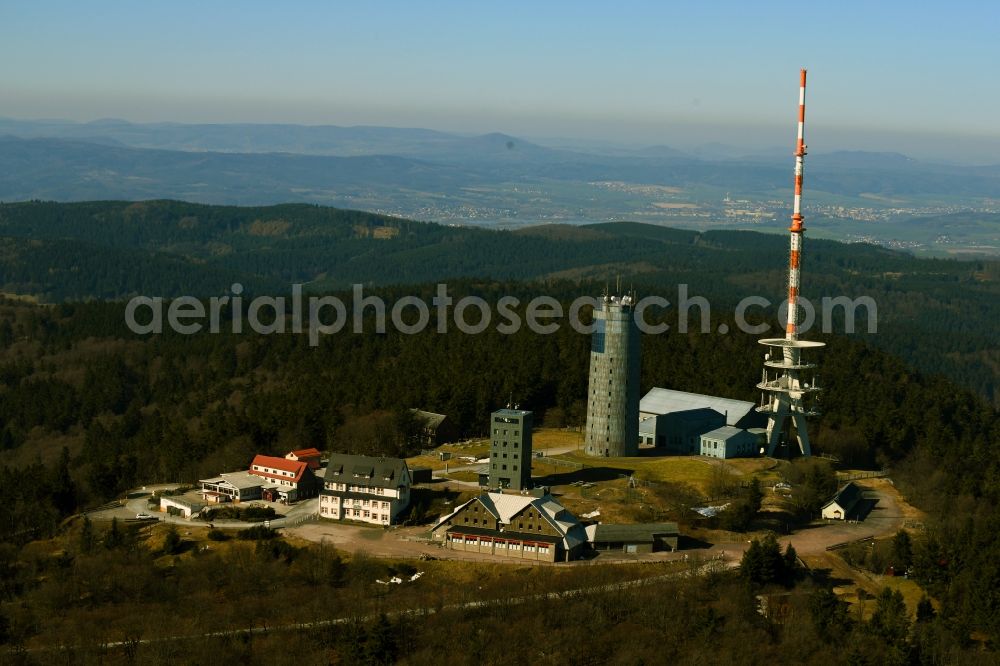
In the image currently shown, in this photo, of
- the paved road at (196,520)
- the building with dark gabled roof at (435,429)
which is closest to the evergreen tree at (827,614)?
the paved road at (196,520)

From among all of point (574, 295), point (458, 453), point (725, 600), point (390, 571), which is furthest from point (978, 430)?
point (574, 295)

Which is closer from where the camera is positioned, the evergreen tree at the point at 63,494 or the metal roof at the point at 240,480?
the metal roof at the point at 240,480

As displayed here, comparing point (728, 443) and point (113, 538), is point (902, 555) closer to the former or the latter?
point (728, 443)

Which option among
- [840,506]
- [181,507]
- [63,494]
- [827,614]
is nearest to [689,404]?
[840,506]

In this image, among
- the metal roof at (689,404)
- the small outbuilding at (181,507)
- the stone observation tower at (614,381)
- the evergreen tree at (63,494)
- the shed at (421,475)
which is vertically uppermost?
the stone observation tower at (614,381)

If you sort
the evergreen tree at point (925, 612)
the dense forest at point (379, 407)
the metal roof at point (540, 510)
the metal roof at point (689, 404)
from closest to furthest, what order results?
1. the evergreen tree at point (925, 612)
2. the metal roof at point (540, 510)
3. the dense forest at point (379, 407)
4. the metal roof at point (689, 404)

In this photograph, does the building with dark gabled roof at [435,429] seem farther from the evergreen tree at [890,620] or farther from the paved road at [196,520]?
the evergreen tree at [890,620]
